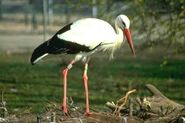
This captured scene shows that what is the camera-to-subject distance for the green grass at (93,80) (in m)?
16.2

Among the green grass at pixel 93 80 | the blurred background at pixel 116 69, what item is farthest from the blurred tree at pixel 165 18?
the green grass at pixel 93 80

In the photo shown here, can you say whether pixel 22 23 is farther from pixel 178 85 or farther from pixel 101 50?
pixel 101 50

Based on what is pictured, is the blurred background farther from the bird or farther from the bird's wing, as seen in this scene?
the bird's wing

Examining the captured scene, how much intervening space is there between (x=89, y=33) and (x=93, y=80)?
36.3 feet

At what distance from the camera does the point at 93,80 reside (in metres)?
20.5

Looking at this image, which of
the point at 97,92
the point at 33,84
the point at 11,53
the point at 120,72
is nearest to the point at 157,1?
the point at 97,92

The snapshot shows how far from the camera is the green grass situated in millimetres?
16234

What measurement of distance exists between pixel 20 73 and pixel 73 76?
1.78 meters

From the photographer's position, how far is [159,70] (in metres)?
23.8

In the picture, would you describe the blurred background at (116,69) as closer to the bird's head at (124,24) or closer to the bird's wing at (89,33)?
the bird's wing at (89,33)

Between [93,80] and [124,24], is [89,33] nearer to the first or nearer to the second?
[124,24]

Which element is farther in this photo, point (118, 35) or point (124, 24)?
point (118, 35)

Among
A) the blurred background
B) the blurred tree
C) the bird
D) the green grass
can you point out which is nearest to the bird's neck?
the bird

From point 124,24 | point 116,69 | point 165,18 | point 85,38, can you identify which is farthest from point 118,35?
point 116,69
